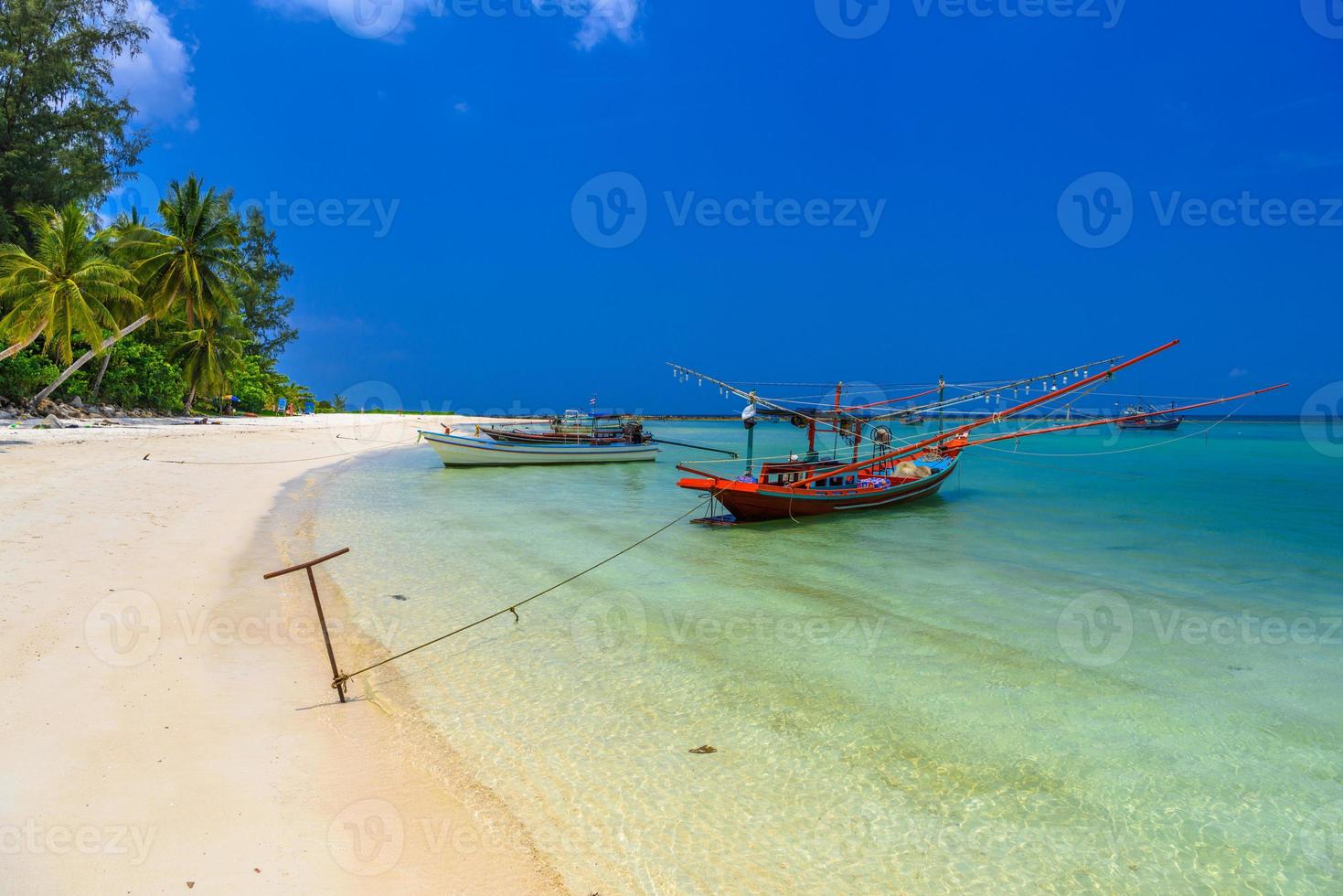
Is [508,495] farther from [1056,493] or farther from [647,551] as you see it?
[1056,493]

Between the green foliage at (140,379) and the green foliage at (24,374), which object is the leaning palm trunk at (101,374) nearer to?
the green foliage at (140,379)

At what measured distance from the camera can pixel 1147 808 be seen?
4430 millimetres

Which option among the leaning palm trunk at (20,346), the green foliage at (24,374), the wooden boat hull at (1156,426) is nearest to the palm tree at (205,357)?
the green foliage at (24,374)

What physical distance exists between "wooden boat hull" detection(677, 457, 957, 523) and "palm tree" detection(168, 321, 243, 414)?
30.7 meters

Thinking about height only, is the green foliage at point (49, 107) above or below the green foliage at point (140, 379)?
above

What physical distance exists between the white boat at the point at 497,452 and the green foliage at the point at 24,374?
14249 mm

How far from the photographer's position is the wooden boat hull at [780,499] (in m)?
14.4

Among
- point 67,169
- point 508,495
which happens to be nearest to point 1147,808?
point 508,495

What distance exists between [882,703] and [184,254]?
114 ft

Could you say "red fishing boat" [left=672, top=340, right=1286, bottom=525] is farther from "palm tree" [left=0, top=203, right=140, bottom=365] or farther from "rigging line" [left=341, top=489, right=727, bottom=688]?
"palm tree" [left=0, top=203, right=140, bottom=365]

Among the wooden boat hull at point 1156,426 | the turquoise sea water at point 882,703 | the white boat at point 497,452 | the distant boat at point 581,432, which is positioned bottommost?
the turquoise sea water at point 882,703

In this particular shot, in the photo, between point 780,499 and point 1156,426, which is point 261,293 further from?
point 1156,426

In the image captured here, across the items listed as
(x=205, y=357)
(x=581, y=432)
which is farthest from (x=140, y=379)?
(x=581, y=432)

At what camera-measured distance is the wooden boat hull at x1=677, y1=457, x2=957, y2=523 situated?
47.3 feet
